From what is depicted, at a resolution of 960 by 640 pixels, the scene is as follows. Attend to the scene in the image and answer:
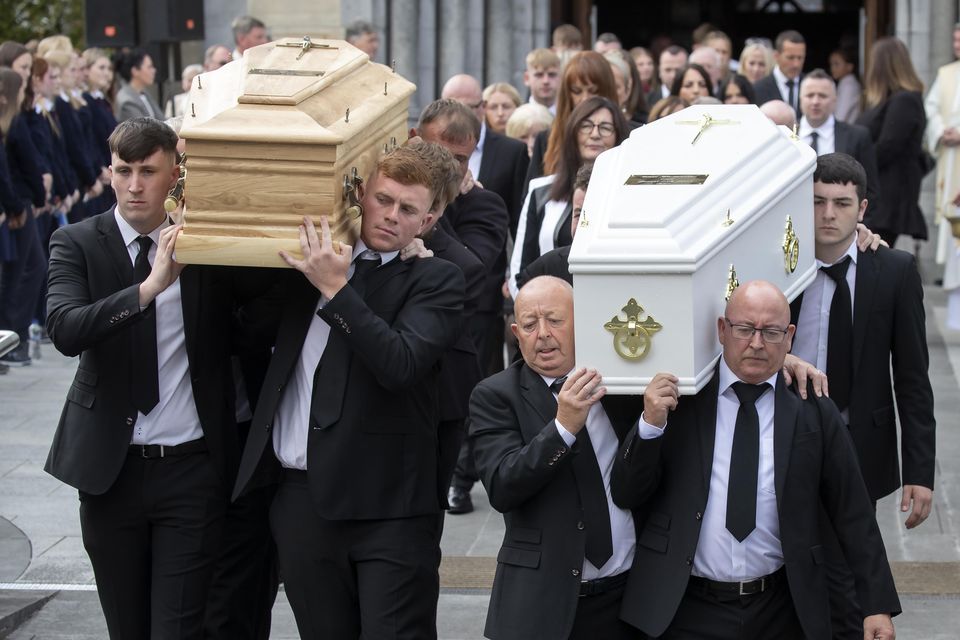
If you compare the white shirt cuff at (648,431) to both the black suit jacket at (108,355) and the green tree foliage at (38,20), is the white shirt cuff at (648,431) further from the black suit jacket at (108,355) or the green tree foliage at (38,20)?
the green tree foliage at (38,20)

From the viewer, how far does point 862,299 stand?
500 cm

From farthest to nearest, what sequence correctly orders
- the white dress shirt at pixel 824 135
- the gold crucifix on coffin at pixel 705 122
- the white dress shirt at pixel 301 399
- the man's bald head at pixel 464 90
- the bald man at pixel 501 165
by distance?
the white dress shirt at pixel 824 135 < the man's bald head at pixel 464 90 < the bald man at pixel 501 165 < the gold crucifix on coffin at pixel 705 122 < the white dress shirt at pixel 301 399

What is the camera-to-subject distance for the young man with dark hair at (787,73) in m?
11.4

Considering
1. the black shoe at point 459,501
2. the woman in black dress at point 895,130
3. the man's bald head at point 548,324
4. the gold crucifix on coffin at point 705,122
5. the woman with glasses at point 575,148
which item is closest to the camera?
the man's bald head at point 548,324

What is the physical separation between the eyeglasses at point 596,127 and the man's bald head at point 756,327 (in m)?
2.84

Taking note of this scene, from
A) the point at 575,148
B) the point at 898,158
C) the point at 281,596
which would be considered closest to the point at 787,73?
the point at 898,158

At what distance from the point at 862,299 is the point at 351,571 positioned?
1.74 metres

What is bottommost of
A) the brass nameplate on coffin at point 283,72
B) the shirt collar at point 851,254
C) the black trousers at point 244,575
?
the black trousers at point 244,575

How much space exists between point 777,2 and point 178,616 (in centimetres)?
1917

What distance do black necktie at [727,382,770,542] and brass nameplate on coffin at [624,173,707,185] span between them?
0.54m

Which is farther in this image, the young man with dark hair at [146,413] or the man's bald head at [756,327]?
the young man with dark hair at [146,413]

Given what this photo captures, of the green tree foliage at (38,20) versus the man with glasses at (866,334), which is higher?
the man with glasses at (866,334)

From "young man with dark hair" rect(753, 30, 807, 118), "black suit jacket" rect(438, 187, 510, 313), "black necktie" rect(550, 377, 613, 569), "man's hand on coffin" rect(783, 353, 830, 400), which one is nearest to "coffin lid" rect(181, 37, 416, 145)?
"black necktie" rect(550, 377, 613, 569)

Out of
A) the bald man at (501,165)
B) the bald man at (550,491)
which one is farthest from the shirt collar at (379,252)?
the bald man at (501,165)
